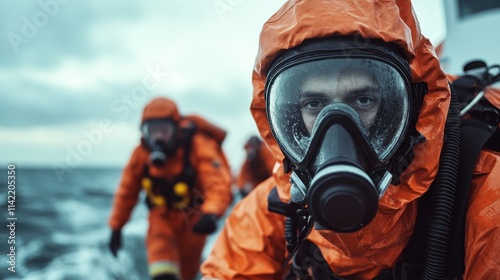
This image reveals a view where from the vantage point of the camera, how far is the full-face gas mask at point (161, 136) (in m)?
4.62

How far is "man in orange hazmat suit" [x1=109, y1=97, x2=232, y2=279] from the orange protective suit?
292 centimetres

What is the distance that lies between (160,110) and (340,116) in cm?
378

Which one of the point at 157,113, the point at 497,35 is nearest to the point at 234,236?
the point at 157,113

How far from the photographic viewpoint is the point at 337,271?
171 centimetres

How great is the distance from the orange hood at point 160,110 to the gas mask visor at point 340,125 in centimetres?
346

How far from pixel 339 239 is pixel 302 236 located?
7.6 inches

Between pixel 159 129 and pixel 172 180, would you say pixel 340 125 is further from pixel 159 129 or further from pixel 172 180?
pixel 159 129

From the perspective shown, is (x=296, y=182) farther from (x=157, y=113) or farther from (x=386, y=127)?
(x=157, y=113)

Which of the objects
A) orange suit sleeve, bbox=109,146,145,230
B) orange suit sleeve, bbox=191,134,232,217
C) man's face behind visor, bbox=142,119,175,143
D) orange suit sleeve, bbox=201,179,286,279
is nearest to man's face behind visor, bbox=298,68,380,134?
orange suit sleeve, bbox=201,179,286,279

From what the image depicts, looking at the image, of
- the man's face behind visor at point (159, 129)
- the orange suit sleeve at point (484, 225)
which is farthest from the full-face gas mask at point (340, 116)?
the man's face behind visor at point (159, 129)

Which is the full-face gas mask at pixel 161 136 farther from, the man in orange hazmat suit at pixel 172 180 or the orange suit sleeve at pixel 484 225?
the orange suit sleeve at pixel 484 225

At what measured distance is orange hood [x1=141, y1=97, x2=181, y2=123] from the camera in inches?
190

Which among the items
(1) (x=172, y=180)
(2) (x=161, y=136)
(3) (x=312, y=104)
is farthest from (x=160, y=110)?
(3) (x=312, y=104)

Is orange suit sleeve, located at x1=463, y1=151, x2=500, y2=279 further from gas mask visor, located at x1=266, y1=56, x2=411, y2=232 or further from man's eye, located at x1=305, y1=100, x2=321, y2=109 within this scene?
man's eye, located at x1=305, y1=100, x2=321, y2=109
